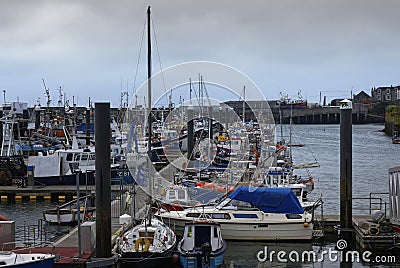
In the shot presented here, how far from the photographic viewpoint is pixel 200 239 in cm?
2328

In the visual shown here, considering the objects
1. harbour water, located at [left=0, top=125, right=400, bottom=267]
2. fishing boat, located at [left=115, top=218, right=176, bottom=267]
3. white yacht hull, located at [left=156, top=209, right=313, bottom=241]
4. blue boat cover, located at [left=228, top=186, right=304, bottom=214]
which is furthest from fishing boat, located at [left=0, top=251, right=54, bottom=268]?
blue boat cover, located at [left=228, top=186, right=304, bottom=214]

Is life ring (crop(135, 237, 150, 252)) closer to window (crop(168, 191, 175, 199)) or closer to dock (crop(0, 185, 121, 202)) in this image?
window (crop(168, 191, 175, 199))

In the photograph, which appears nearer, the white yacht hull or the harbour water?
the harbour water

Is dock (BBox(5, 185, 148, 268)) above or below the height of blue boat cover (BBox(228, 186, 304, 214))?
below

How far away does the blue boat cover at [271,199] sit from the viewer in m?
27.5

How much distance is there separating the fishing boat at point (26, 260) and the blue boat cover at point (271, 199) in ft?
36.6

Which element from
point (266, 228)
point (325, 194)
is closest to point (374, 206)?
point (325, 194)

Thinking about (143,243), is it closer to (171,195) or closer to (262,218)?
(262,218)

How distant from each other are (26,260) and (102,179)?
344 centimetres

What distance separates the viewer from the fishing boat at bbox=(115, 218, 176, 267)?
21.3 meters

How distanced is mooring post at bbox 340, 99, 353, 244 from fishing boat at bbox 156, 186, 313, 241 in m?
1.49

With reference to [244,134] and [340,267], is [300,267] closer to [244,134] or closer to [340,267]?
[340,267]

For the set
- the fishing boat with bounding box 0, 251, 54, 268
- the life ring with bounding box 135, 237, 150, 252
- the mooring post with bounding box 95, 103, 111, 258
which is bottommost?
the life ring with bounding box 135, 237, 150, 252

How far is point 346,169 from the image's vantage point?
86.6 feet
